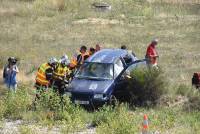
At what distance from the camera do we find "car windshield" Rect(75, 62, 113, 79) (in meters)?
17.5

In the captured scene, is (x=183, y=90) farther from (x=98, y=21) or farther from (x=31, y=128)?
(x=98, y=21)

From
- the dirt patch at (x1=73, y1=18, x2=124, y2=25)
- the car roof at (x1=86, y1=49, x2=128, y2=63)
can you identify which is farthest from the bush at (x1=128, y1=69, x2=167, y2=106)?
the dirt patch at (x1=73, y1=18, x2=124, y2=25)

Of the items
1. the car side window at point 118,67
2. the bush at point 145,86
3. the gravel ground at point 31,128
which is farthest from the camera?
the car side window at point 118,67

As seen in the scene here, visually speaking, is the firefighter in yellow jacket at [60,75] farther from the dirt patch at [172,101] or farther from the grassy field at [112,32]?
the dirt patch at [172,101]

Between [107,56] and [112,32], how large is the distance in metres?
19.3

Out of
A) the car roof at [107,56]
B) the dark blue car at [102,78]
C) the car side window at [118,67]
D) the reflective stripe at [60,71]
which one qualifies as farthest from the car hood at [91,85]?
the car roof at [107,56]

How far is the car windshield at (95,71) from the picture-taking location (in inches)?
689

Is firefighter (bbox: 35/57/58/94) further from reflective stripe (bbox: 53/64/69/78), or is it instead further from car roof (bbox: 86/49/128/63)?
car roof (bbox: 86/49/128/63)

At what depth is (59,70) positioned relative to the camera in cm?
1742

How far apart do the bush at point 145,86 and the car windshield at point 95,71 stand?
29.6 inches

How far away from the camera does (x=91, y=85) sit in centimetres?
1694

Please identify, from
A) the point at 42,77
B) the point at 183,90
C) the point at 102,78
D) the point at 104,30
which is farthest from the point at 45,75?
the point at 104,30

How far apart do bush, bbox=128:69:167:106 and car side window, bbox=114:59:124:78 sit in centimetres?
52

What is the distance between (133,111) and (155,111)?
63 cm
